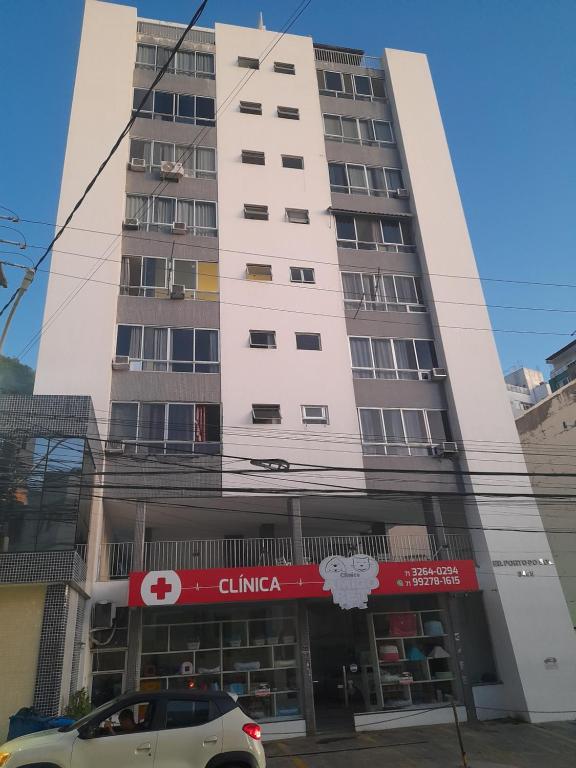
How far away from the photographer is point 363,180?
23.8 metres

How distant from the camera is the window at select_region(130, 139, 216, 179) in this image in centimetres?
2212

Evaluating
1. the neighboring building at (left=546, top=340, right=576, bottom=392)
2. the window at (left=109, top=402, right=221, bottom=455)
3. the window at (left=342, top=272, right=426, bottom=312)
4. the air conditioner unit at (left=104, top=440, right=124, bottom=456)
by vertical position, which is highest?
the neighboring building at (left=546, top=340, right=576, bottom=392)

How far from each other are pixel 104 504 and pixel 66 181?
11781 mm

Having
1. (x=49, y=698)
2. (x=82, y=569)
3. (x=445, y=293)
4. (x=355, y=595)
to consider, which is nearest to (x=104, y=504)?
(x=82, y=569)

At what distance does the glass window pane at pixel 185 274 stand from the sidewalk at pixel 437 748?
47.9ft

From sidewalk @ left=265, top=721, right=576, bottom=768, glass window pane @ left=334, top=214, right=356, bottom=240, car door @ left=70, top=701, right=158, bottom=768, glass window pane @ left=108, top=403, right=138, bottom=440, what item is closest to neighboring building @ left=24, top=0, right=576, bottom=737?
glass window pane @ left=108, top=403, right=138, bottom=440

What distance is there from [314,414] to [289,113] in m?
13.9

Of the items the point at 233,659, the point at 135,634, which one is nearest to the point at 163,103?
the point at 135,634

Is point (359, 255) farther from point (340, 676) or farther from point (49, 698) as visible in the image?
point (49, 698)

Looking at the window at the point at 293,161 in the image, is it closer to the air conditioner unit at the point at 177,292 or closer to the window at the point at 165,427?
the air conditioner unit at the point at 177,292

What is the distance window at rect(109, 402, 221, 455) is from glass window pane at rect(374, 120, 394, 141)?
15272 mm

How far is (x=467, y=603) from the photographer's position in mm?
19828

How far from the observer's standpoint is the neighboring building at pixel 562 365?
3269 cm

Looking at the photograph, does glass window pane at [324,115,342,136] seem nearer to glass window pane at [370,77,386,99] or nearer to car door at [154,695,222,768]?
glass window pane at [370,77,386,99]
